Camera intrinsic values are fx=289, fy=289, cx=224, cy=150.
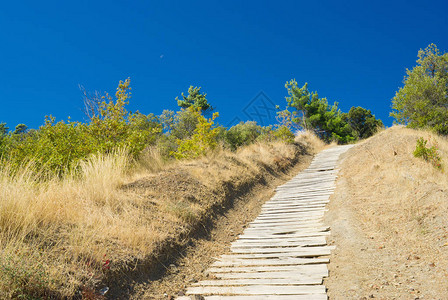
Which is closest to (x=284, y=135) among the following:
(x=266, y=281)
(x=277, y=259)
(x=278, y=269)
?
(x=277, y=259)

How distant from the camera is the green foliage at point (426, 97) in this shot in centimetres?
1408

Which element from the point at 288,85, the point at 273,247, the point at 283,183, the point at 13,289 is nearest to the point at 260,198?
the point at 283,183

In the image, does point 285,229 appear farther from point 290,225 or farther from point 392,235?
point 392,235

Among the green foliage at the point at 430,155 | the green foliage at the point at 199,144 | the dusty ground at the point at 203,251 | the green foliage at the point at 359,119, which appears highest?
the green foliage at the point at 359,119

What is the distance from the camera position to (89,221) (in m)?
4.33

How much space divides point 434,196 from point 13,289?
6.34 metres

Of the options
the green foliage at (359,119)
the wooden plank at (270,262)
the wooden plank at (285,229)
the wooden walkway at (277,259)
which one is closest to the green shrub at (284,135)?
the wooden walkway at (277,259)

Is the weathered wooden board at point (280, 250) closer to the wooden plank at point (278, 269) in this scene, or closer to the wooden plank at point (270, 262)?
the wooden plank at point (270, 262)

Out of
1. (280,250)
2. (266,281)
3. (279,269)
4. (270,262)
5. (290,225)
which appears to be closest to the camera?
(266,281)

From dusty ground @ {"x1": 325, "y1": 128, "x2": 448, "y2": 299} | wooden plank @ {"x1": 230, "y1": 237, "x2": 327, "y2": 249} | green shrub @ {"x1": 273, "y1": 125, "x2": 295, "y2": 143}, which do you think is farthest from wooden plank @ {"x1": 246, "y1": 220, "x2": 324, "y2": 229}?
green shrub @ {"x1": 273, "y1": 125, "x2": 295, "y2": 143}

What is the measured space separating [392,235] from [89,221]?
4800mm

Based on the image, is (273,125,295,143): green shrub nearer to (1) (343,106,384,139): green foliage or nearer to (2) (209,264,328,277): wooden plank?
(2) (209,264,328,277): wooden plank

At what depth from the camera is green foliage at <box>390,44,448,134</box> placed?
14078 mm

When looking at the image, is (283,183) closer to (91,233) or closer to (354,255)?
(354,255)
